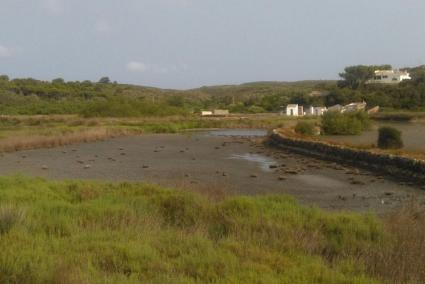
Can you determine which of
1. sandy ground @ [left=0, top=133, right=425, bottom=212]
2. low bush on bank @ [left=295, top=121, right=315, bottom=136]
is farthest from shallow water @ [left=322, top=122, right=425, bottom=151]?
sandy ground @ [left=0, top=133, right=425, bottom=212]

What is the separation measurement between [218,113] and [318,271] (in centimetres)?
8633

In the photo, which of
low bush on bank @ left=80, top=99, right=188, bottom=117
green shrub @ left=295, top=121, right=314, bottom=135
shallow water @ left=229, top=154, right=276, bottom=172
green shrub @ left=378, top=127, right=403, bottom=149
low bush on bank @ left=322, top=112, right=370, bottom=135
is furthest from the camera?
low bush on bank @ left=80, top=99, right=188, bottom=117

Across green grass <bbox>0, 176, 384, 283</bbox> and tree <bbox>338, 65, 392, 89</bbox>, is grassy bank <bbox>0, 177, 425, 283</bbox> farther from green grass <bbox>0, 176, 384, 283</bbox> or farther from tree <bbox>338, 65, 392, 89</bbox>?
tree <bbox>338, 65, 392, 89</bbox>

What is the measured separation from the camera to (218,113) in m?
92.4

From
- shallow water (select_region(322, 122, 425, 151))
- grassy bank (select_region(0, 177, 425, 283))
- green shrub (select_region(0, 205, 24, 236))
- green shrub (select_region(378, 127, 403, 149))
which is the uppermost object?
green shrub (select_region(0, 205, 24, 236))

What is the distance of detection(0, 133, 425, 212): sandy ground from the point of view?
17125mm

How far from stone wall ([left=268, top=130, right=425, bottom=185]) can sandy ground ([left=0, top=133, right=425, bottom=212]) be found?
2.49 ft

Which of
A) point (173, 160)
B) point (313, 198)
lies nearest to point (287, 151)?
point (173, 160)

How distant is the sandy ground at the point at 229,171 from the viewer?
17.1 metres

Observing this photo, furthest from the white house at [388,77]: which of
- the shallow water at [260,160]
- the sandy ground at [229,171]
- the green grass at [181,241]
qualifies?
the green grass at [181,241]

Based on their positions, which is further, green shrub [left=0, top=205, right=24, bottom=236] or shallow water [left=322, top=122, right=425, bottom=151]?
shallow water [left=322, top=122, right=425, bottom=151]

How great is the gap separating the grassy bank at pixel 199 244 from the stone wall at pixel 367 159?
10.8 metres

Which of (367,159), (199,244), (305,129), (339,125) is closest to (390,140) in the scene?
(367,159)

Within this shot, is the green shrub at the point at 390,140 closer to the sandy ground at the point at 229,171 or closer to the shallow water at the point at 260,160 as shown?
the sandy ground at the point at 229,171
